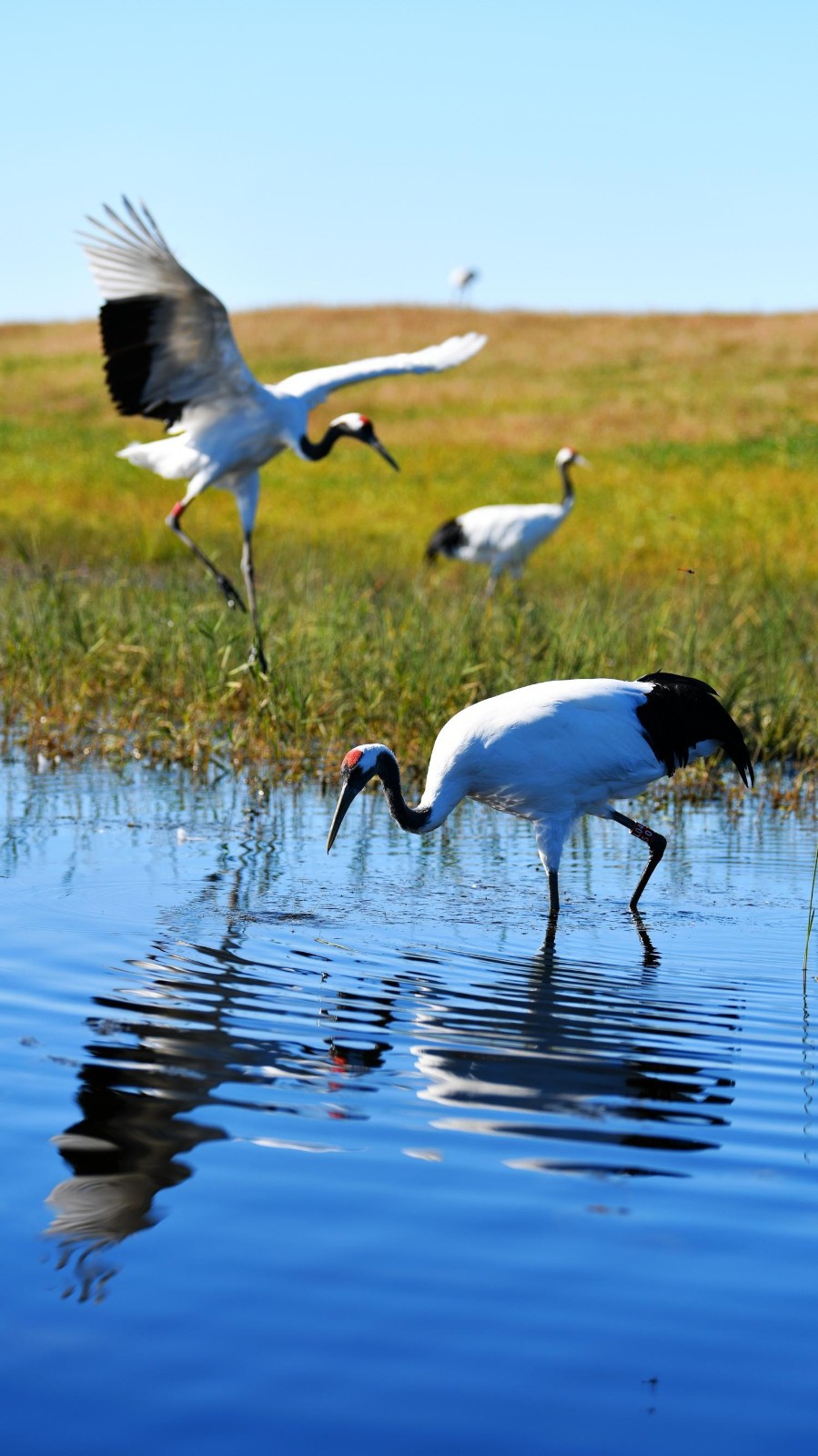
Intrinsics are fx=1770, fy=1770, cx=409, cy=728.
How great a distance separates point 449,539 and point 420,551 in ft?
14.2

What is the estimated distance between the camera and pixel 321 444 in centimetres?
1105

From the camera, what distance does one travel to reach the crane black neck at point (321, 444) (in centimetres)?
1066

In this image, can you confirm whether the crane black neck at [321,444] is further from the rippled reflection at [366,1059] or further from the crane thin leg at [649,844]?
the rippled reflection at [366,1059]

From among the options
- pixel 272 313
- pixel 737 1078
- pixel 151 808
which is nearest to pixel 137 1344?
pixel 737 1078

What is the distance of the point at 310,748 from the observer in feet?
28.1

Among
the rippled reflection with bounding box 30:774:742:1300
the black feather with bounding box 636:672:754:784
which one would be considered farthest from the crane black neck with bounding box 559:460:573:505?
the rippled reflection with bounding box 30:774:742:1300

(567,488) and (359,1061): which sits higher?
(567,488)

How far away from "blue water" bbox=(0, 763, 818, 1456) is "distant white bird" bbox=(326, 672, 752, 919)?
0.97 ft

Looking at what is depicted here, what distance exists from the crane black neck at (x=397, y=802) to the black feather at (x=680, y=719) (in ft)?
2.77

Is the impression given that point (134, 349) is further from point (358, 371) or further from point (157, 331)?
point (358, 371)

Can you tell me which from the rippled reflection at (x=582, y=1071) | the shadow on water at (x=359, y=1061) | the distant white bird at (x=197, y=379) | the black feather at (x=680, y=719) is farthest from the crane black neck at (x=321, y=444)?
the rippled reflection at (x=582, y=1071)

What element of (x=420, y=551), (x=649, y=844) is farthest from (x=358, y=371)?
(x=420, y=551)

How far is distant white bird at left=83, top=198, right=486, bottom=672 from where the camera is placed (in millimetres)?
8977

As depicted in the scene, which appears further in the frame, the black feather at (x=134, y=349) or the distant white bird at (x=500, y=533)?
the distant white bird at (x=500, y=533)
